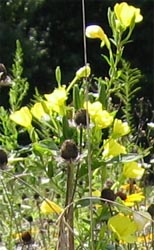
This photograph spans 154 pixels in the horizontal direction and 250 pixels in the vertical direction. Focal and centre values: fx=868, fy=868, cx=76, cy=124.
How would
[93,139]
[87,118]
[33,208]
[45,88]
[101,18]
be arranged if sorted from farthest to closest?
[101,18] → [45,88] → [33,208] → [93,139] → [87,118]

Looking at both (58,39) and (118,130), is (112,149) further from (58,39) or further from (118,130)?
(58,39)

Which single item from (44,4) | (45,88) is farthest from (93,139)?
(44,4)

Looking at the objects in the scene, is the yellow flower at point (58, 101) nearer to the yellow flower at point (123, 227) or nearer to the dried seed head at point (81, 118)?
the dried seed head at point (81, 118)

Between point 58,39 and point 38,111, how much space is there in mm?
11346

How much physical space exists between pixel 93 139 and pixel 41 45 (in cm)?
1068

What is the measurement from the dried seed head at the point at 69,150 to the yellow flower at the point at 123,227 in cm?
12

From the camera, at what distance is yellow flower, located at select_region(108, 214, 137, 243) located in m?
1.35

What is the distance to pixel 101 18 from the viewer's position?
42.1 ft

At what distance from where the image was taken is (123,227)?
1.35 metres

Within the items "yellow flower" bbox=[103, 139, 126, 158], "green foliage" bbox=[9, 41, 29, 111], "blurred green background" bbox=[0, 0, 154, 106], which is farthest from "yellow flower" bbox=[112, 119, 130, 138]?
"blurred green background" bbox=[0, 0, 154, 106]

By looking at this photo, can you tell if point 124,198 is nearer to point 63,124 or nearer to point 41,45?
point 63,124

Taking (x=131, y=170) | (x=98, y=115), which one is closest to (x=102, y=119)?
(x=98, y=115)

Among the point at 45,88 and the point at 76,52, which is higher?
the point at 76,52

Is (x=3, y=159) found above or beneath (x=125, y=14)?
beneath
